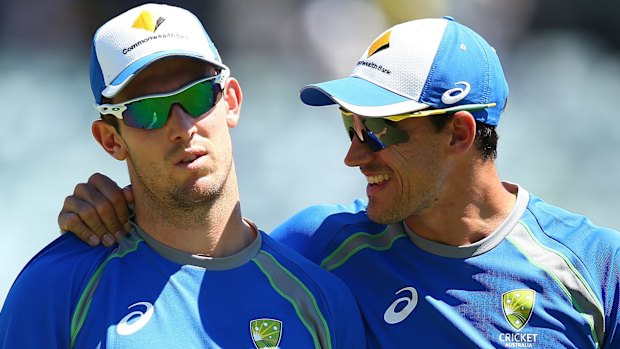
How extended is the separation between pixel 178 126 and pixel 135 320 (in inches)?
25.9

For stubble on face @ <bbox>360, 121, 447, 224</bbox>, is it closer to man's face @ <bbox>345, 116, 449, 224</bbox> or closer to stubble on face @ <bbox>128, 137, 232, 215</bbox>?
man's face @ <bbox>345, 116, 449, 224</bbox>

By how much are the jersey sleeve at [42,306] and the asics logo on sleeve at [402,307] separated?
3.53 ft

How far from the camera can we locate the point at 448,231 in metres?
3.43

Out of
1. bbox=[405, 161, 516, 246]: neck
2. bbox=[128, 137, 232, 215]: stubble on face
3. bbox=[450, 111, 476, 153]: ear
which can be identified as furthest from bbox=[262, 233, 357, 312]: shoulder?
bbox=[450, 111, 476, 153]: ear

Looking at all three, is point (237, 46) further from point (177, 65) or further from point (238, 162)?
point (177, 65)

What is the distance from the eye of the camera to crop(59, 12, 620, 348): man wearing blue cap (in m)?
3.25

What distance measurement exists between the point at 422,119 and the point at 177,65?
3.05 ft

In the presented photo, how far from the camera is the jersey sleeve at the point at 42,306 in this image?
277 centimetres

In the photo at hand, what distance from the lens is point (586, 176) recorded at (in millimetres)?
8148

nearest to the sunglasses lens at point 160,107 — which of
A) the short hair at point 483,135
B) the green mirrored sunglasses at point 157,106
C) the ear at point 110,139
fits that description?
the green mirrored sunglasses at point 157,106

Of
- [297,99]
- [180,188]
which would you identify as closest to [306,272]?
[180,188]

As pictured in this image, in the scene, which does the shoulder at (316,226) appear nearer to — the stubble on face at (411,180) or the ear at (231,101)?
the stubble on face at (411,180)

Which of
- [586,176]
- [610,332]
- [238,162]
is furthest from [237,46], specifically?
[610,332]

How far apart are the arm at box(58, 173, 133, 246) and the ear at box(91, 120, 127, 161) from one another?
146 millimetres
